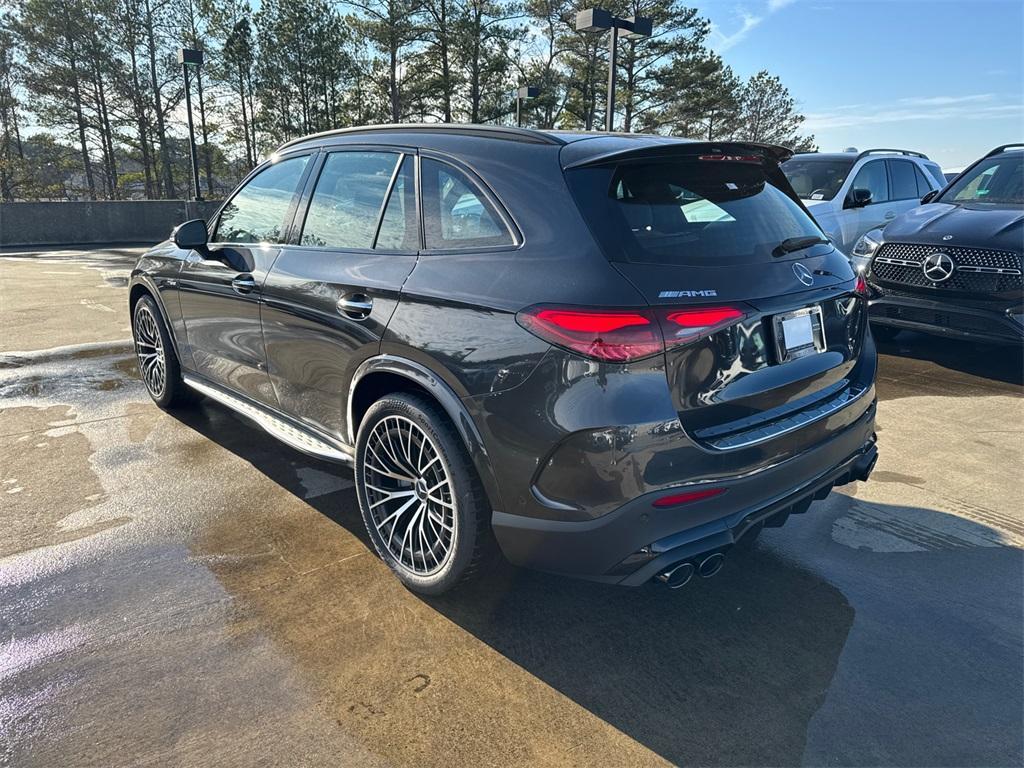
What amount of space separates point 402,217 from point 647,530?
1.54 m

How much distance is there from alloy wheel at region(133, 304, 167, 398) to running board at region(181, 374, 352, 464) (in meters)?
0.73

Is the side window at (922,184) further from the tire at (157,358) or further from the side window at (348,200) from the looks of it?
the tire at (157,358)

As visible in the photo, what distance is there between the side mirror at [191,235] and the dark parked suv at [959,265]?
18.0 feet

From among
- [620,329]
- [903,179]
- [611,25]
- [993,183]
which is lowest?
[620,329]

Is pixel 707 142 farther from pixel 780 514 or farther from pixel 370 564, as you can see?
pixel 370 564

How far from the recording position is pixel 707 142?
8.47 ft

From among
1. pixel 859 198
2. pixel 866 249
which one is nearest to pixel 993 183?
pixel 859 198

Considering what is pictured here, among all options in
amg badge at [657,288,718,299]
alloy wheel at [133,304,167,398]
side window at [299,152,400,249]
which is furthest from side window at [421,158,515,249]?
alloy wheel at [133,304,167,398]

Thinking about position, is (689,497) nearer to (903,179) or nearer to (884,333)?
(884,333)

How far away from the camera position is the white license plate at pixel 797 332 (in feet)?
7.66

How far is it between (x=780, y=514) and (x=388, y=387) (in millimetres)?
1556

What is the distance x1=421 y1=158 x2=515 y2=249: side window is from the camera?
2.39 metres

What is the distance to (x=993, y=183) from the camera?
21.7 ft

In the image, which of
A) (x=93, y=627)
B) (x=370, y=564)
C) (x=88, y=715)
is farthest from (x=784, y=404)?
(x=93, y=627)
